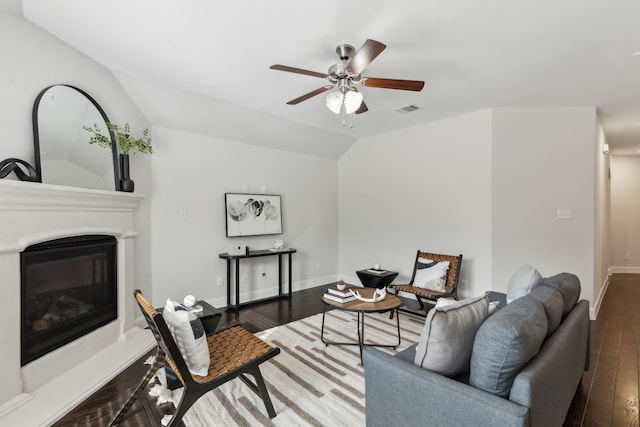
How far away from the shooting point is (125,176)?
312cm

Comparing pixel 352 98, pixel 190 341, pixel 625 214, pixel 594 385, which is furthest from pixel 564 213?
pixel 625 214

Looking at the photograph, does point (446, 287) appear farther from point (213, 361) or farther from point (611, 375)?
point (213, 361)

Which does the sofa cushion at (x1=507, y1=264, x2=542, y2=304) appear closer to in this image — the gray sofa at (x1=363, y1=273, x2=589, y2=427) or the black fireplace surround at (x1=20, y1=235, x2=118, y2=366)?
the gray sofa at (x1=363, y1=273, x2=589, y2=427)

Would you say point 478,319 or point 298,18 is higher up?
point 298,18

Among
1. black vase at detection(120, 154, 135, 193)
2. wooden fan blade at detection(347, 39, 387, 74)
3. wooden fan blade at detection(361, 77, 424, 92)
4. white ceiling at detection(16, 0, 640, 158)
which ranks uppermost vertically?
white ceiling at detection(16, 0, 640, 158)

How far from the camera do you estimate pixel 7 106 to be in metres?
2.12

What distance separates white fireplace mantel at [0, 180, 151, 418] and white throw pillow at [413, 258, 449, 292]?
3.30 metres

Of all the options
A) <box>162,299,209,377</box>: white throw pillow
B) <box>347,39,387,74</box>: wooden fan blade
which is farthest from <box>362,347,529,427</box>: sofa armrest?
<box>347,39,387,74</box>: wooden fan blade

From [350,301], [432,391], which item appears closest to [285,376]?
[350,301]

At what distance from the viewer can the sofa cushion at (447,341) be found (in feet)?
4.63

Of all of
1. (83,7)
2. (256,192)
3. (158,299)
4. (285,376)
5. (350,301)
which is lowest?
(285,376)

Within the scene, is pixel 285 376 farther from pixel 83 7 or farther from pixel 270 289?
pixel 83 7

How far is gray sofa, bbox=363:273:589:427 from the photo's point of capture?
1.18 m

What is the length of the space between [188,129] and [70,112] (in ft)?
4.61
